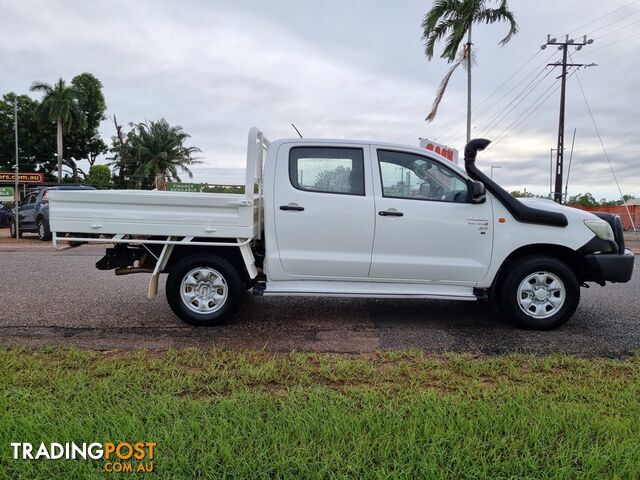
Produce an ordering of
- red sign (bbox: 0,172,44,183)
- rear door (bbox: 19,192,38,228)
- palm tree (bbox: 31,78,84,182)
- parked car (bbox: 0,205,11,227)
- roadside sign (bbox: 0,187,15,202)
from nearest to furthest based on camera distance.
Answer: rear door (bbox: 19,192,38,228) < roadside sign (bbox: 0,187,15,202) < parked car (bbox: 0,205,11,227) < red sign (bbox: 0,172,44,183) < palm tree (bbox: 31,78,84,182)

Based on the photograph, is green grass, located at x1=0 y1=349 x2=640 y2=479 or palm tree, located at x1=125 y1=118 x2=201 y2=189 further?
palm tree, located at x1=125 y1=118 x2=201 y2=189

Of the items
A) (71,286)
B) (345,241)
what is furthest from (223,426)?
(71,286)

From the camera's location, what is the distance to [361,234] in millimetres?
4918

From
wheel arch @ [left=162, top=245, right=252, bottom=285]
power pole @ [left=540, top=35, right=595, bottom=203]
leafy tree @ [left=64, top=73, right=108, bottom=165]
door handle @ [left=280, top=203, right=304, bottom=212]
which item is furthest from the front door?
leafy tree @ [left=64, top=73, right=108, bottom=165]

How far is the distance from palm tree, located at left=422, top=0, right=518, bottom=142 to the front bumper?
13753mm

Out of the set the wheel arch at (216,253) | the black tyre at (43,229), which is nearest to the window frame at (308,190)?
the wheel arch at (216,253)

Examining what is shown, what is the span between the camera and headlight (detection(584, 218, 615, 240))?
4984 millimetres

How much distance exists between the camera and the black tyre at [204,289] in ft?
16.2

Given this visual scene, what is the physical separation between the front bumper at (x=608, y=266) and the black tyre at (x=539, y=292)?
217 millimetres

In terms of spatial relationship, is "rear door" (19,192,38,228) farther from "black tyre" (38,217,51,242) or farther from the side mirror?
the side mirror

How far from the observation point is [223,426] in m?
2.68

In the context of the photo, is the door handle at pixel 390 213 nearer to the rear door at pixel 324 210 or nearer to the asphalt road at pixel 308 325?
the rear door at pixel 324 210

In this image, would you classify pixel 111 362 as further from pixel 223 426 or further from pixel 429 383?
pixel 429 383

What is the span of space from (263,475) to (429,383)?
5.33ft
